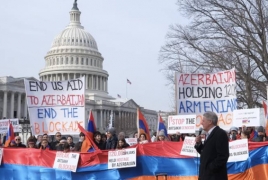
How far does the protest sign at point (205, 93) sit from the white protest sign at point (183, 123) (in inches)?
7.0

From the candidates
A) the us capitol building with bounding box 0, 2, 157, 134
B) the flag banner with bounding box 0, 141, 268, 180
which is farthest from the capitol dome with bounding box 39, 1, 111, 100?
the flag banner with bounding box 0, 141, 268, 180

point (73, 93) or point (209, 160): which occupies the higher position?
point (73, 93)

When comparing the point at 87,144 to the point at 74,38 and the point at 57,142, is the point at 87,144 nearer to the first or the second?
the point at 57,142

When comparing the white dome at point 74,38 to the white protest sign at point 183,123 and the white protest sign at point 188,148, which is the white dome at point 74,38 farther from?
the white protest sign at point 188,148

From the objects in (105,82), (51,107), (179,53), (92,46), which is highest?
(92,46)

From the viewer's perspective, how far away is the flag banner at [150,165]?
875cm

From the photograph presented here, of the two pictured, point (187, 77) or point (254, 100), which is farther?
point (254, 100)

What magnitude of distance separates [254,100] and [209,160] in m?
19.4

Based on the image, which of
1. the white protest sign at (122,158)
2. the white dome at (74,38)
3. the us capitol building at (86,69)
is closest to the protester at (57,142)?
the white protest sign at (122,158)

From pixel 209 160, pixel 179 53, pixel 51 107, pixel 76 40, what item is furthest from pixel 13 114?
pixel 209 160

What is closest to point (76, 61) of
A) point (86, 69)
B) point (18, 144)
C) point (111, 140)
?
point (86, 69)

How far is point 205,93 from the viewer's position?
37.8 ft

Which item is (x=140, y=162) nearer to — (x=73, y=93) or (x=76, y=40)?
(x=73, y=93)

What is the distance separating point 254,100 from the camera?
80.2 ft
